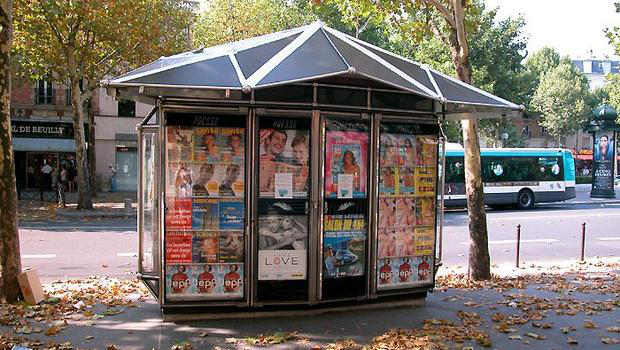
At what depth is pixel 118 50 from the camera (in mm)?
23250

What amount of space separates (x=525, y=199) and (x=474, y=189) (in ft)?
66.3

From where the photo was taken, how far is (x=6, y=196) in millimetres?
7293

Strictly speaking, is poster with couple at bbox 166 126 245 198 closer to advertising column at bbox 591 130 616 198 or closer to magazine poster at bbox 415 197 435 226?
magazine poster at bbox 415 197 435 226

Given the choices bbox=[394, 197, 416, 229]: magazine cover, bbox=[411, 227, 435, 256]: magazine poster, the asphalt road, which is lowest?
the asphalt road

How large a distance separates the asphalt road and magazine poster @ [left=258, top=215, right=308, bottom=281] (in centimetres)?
→ 538

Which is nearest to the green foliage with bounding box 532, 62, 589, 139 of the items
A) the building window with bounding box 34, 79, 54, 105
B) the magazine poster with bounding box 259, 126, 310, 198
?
the building window with bounding box 34, 79, 54, 105

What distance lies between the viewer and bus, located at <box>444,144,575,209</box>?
88.1 feet

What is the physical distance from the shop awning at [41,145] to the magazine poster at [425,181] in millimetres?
32591

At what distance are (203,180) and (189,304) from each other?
1.37m

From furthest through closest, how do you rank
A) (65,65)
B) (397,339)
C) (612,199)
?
1. (612,199)
2. (65,65)
3. (397,339)

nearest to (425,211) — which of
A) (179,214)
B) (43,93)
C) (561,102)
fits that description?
(179,214)

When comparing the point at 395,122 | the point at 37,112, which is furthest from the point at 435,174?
the point at 37,112

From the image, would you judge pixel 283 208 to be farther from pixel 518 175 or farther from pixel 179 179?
pixel 518 175

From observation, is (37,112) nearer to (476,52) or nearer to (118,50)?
(118,50)
